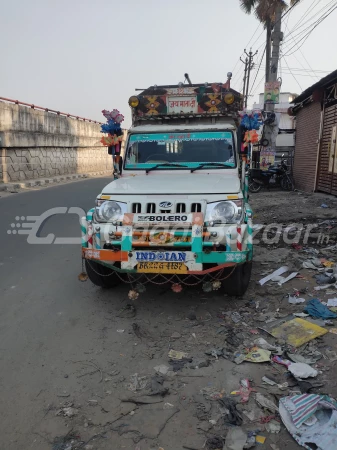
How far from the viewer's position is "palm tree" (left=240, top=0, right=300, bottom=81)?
15227 millimetres

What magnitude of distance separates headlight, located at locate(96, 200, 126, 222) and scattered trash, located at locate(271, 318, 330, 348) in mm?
2009

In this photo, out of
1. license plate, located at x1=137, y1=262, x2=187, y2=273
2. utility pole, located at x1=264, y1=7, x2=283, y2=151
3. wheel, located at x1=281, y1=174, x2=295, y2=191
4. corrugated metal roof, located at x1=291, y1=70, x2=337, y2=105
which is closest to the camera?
license plate, located at x1=137, y1=262, x2=187, y2=273

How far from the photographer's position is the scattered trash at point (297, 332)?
3.33m

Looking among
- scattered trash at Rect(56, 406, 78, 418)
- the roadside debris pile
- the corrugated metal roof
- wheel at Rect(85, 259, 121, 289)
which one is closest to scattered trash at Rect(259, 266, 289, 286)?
the roadside debris pile

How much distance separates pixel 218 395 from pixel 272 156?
13.1m

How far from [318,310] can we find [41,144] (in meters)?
18.2

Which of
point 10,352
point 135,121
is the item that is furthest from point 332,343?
→ point 135,121

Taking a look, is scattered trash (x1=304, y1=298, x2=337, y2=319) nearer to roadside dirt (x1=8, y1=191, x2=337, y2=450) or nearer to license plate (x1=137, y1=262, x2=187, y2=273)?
roadside dirt (x1=8, y1=191, x2=337, y2=450)

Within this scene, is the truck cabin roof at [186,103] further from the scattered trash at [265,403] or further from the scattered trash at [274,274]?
the scattered trash at [265,403]

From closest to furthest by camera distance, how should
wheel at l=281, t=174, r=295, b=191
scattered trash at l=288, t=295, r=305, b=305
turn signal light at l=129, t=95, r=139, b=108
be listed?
scattered trash at l=288, t=295, r=305, b=305 < turn signal light at l=129, t=95, r=139, b=108 < wheel at l=281, t=174, r=295, b=191

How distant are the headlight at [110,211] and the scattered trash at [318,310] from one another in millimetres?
2291

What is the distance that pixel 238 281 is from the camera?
4.07 metres

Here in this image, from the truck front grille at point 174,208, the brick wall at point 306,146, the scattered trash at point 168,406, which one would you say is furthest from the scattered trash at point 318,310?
the brick wall at point 306,146

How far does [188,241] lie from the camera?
12.0 ft
